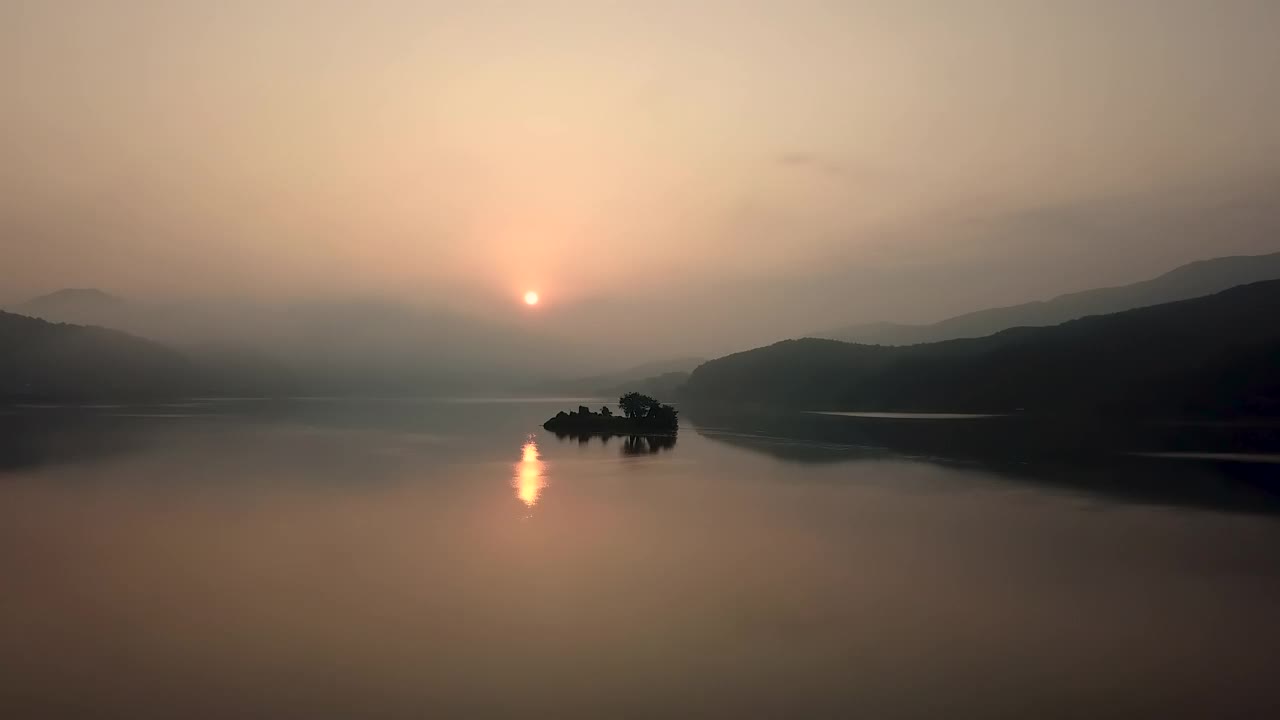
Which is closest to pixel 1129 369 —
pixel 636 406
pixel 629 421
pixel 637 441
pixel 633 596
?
pixel 636 406

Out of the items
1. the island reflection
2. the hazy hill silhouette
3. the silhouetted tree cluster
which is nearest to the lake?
the island reflection

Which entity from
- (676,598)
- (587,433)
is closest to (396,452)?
(587,433)

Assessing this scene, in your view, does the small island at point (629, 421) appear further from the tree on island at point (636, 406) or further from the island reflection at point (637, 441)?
the island reflection at point (637, 441)

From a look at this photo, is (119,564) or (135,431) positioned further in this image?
(135,431)

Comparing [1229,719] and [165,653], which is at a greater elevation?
[165,653]

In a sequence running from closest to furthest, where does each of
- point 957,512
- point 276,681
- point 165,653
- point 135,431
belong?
point 276,681, point 165,653, point 957,512, point 135,431

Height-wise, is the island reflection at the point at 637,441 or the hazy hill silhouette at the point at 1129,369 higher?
the hazy hill silhouette at the point at 1129,369

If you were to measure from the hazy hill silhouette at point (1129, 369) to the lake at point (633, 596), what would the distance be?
97.0 meters

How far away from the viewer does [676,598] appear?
79.0 feet

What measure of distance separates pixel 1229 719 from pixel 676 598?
46.9ft

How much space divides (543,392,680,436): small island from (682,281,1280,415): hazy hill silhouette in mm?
88829

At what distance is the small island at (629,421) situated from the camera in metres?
106

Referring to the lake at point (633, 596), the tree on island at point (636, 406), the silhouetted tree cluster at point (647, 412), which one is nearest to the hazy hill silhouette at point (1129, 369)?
the silhouetted tree cluster at point (647, 412)

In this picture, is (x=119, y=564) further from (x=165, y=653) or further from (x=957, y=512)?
(x=957, y=512)
